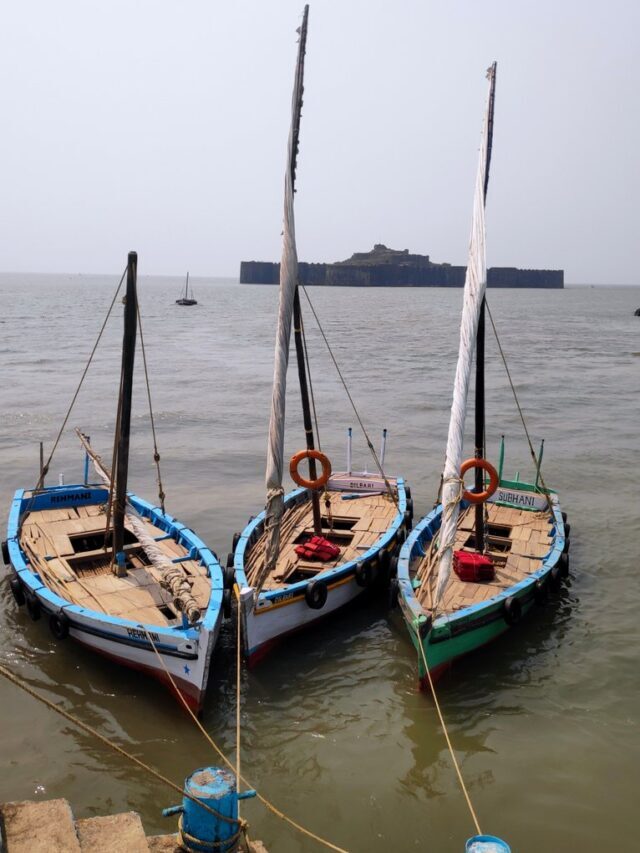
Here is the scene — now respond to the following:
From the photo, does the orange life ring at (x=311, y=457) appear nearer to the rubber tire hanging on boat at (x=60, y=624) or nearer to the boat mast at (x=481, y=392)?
the boat mast at (x=481, y=392)

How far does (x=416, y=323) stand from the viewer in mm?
102125

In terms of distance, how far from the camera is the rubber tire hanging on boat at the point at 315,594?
45.7 feet

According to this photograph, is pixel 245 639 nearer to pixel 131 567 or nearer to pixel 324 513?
pixel 131 567

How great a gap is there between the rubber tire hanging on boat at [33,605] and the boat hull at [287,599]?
3839mm

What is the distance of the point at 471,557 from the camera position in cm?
1497

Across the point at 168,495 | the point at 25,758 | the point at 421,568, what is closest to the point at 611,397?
the point at 168,495

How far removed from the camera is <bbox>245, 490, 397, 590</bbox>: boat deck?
15.0 metres

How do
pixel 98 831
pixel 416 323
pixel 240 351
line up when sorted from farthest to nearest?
pixel 416 323 < pixel 240 351 < pixel 98 831

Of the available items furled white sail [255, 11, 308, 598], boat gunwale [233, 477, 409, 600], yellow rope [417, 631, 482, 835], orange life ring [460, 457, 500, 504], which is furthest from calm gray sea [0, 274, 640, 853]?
orange life ring [460, 457, 500, 504]

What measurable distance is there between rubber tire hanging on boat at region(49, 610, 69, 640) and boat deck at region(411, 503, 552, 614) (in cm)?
636

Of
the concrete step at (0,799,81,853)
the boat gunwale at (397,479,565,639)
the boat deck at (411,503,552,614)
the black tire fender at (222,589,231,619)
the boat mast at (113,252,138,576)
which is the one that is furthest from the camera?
the boat mast at (113,252,138,576)

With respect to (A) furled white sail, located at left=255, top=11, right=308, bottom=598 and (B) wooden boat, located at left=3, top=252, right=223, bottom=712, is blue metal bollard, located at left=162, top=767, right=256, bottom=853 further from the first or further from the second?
(A) furled white sail, located at left=255, top=11, right=308, bottom=598

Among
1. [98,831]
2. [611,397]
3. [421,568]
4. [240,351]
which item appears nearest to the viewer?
[98,831]

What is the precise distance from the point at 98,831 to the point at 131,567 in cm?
825
